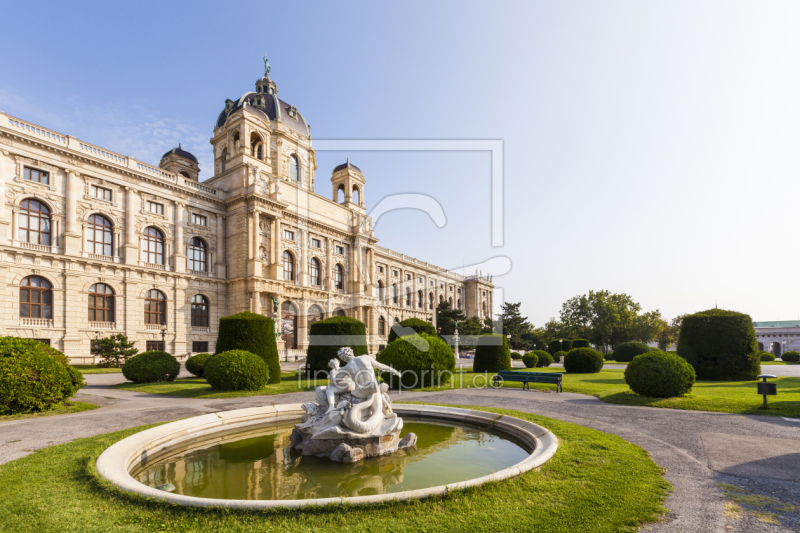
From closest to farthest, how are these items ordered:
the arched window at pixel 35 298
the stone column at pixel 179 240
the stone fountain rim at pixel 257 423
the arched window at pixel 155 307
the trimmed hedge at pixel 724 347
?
the stone fountain rim at pixel 257 423, the trimmed hedge at pixel 724 347, the arched window at pixel 35 298, the arched window at pixel 155 307, the stone column at pixel 179 240

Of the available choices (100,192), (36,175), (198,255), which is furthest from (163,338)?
(36,175)

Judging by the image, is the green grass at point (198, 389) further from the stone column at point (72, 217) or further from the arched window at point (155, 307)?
the arched window at point (155, 307)

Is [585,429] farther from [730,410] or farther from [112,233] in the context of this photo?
[112,233]

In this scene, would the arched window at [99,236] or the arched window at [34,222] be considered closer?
the arched window at [34,222]

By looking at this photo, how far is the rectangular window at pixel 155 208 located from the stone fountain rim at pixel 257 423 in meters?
32.0

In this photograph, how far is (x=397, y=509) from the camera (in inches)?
177

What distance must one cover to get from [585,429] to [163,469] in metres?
7.84

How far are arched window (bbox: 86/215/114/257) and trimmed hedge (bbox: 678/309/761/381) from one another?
39415 millimetres

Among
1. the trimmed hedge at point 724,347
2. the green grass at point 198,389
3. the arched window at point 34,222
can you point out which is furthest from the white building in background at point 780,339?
the arched window at point 34,222

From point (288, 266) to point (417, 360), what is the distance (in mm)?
32279

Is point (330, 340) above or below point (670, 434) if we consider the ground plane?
above

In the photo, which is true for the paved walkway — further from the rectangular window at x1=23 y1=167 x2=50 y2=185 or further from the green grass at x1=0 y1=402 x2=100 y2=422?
the rectangular window at x1=23 y1=167 x2=50 y2=185

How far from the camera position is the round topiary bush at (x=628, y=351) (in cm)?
3838

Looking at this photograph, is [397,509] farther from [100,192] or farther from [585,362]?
[100,192]
